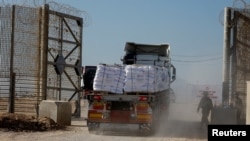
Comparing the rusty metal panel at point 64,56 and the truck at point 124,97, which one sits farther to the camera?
the rusty metal panel at point 64,56

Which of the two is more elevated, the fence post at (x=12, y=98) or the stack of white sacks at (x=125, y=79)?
the stack of white sacks at (x=125, y=79)

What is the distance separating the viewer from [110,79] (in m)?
18.4

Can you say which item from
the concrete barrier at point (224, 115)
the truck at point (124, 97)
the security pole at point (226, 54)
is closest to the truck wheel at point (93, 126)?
the truck at point (124, 97)

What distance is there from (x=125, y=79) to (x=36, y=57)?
6.82m

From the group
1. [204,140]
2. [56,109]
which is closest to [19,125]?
[56,109]

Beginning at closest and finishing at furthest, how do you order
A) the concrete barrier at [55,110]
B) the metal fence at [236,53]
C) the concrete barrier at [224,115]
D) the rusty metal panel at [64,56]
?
the concrete barrier at [224,115]
the concrete barrier at [55,110]
the metal fence at [236,53]
the rusty metal panel at [64,56]

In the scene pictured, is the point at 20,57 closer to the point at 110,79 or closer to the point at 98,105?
the point at 98,105

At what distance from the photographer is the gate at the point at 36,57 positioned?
856 inches

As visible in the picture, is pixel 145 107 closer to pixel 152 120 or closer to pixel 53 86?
pixel 152 120

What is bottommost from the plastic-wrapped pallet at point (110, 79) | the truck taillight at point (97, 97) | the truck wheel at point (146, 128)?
the truck wheel at point (146, 128)

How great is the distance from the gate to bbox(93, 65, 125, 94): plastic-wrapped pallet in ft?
15.5

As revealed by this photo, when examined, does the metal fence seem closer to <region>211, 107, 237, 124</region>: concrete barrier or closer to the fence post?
<region>211, 107, 237, 124</region>: concrete barrier

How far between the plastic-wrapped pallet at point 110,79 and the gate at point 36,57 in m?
4.72

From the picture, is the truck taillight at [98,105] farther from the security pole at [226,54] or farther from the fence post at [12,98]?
the security pole at [226,54]
